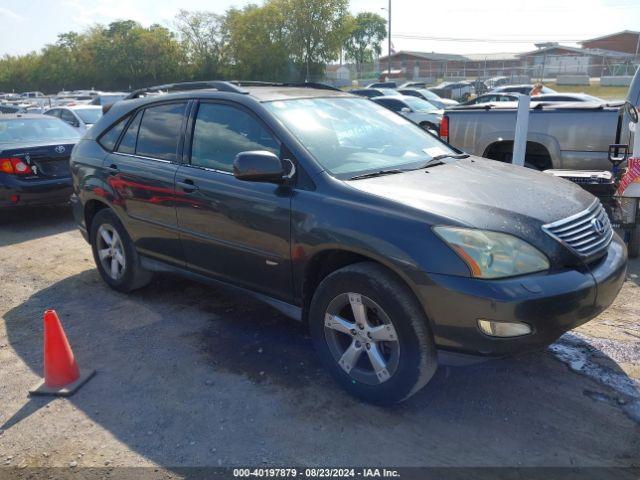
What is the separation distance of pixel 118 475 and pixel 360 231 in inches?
68.0

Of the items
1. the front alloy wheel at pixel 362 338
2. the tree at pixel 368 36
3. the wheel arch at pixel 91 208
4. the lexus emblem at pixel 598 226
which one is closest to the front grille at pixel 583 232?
the lexus emblem at pixel 598 226

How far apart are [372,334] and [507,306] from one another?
762 mm

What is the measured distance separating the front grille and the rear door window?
272 cm

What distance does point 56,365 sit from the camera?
3.50m

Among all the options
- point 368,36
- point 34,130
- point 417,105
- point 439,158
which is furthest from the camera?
point 368,36

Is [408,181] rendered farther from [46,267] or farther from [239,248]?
[46,267]

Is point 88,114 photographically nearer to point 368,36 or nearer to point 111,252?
point 111,252

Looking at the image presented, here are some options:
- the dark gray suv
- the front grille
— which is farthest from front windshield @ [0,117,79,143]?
the front grille

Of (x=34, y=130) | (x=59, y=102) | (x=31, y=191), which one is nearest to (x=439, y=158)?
(x=31, y=191)

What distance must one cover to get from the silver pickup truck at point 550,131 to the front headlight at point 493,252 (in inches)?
163

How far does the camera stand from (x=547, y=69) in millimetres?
52625

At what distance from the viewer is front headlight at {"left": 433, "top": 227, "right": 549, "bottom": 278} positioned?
8.87ft

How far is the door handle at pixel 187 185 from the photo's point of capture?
3955 mm

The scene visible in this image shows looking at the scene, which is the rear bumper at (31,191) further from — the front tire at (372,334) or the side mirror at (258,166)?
the front tire at (372,334)
